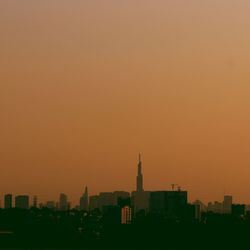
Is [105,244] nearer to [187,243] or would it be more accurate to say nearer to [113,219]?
[187,243]

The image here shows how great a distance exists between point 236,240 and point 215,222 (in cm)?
1981

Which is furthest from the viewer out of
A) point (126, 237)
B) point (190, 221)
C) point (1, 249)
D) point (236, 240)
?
point (190, 221)

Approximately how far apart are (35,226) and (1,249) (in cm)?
3330

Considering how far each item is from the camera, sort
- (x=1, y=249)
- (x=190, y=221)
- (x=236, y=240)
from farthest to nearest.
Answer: (x=190, y=221) < (x=236, y=240) < (x=1, y=249)

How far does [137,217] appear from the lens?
198000mm

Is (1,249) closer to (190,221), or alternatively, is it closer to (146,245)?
(146,245)

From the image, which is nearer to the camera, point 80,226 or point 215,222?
point 215,222

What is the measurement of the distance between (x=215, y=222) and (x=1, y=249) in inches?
1641

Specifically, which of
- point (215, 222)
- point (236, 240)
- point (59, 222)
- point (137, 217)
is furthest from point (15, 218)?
point (236, 240)

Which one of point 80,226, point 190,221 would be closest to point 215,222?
point 190,221

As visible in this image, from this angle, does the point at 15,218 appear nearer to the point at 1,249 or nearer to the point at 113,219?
the point at 113,219

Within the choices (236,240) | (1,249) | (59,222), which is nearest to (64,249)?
(1,249)

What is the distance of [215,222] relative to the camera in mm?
182750

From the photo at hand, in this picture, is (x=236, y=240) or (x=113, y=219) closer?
(x=236, y=240)
